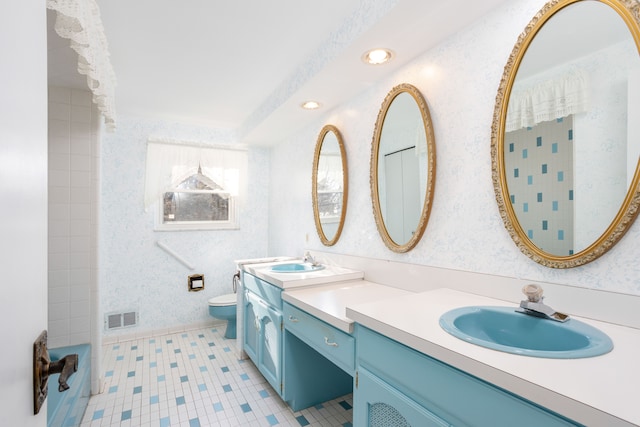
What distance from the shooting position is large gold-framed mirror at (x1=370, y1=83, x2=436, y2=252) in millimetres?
1787

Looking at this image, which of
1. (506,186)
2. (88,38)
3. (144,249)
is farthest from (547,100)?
(144,249)

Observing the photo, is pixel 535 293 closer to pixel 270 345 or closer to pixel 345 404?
pixel 345 404

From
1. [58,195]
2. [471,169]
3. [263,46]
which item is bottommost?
[58,195]

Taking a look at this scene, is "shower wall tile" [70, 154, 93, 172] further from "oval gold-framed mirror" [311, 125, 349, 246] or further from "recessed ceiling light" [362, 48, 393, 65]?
"recessed ceiling light" [362, 48, 393, 65]

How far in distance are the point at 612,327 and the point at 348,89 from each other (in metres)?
1.91

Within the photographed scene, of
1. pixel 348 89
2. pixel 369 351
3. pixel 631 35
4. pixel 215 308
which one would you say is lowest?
pixel 215 308

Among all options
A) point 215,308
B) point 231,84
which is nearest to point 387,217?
point 231,84

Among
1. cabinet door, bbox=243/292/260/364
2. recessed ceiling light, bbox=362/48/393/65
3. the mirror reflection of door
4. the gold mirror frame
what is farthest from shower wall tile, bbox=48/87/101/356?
the gold mirror frame

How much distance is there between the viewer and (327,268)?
8.37 ft

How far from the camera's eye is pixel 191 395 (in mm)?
2250

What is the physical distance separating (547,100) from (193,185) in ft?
10.9

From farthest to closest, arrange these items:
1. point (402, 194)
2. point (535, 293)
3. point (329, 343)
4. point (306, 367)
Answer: point (306, 367), point (402, 194), point (329, 343), point (535, 293)

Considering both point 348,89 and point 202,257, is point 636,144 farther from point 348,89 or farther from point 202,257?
point 202,257

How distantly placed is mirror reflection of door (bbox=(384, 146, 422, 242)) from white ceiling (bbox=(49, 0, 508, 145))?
1.85 feet
